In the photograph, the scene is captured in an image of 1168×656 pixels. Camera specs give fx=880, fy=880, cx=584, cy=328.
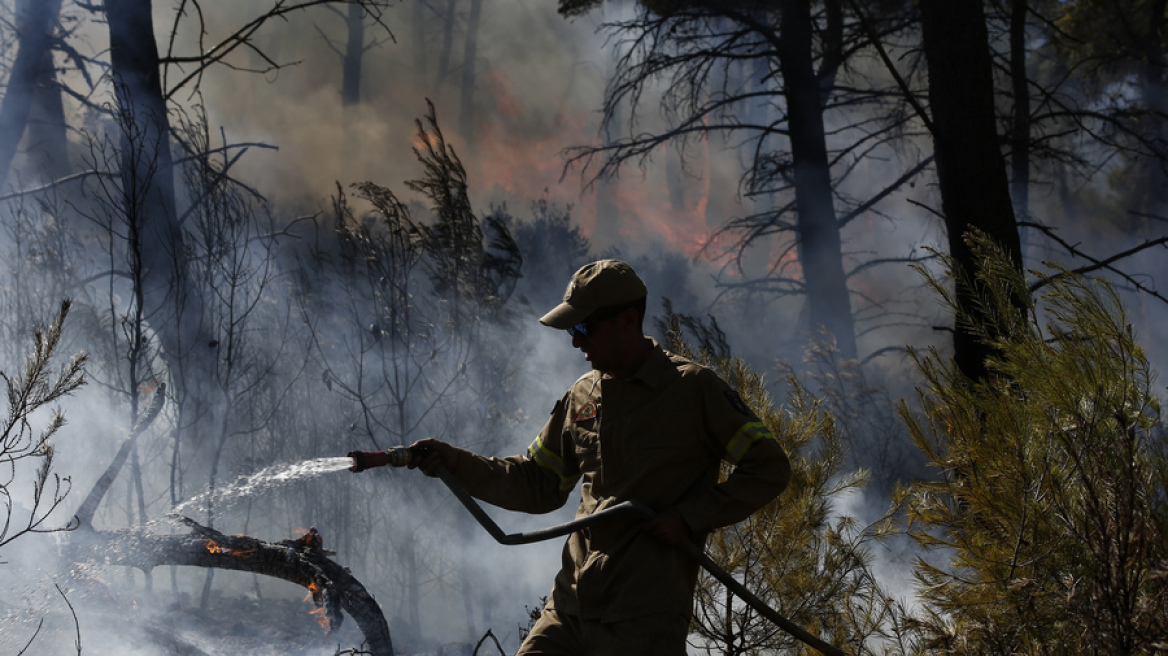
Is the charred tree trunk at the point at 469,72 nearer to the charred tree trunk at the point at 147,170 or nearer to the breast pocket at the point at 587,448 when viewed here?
the charred tree trunk at the point at 147,170

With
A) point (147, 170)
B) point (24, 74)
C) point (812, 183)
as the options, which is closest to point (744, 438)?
point (147, 170)

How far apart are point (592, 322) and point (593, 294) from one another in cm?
9

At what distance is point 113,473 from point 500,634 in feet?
12.9

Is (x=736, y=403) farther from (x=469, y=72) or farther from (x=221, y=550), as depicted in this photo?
(x=469, y=72)

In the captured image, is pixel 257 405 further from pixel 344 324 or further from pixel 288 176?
pixel 288 176

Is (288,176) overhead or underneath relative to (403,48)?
underneath

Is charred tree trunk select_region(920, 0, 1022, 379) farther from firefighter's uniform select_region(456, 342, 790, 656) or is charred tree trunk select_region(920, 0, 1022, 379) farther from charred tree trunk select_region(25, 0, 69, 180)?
charred tree trunk select_region(25, 0, 69, 180)

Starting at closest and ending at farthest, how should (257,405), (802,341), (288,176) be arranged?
(257,405)
(802,341)
(288,176)

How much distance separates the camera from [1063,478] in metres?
2.42

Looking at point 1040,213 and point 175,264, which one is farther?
point 1040,213

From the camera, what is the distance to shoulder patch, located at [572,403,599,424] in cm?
258

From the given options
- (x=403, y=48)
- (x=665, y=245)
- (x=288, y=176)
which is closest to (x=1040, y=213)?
(x=665, y=245)

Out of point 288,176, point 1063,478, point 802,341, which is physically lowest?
point 1063,478

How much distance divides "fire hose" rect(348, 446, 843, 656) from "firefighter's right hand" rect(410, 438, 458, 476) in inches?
0.6
